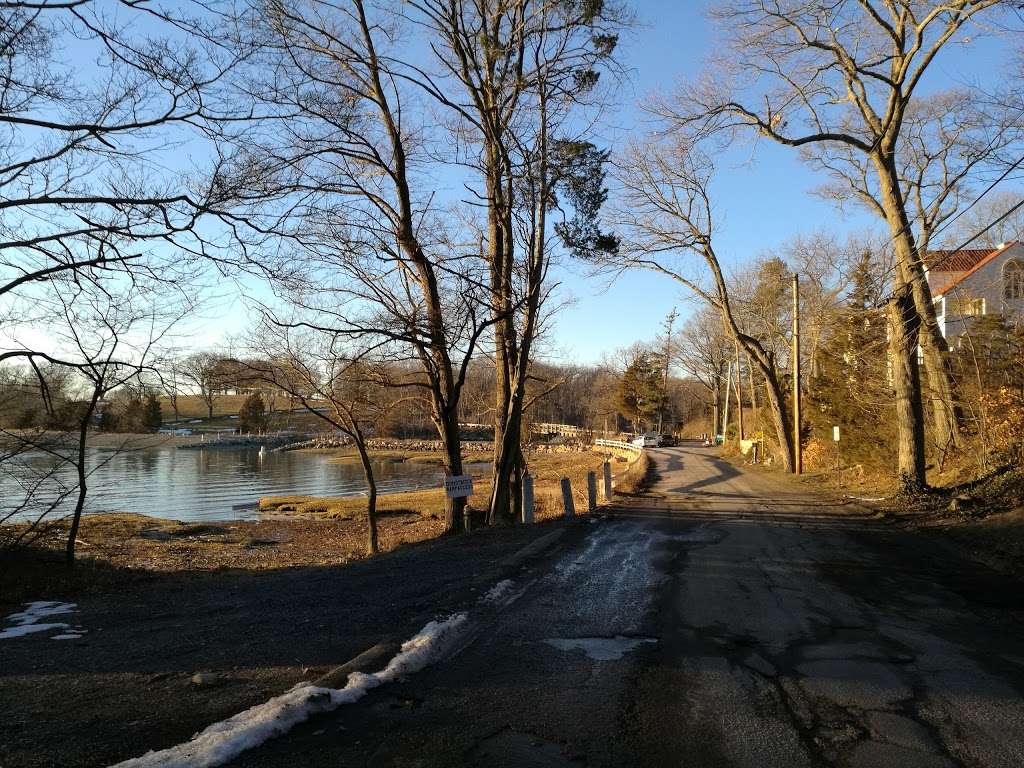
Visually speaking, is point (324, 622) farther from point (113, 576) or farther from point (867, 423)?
point (867, 423)

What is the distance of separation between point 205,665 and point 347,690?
1.39 metres

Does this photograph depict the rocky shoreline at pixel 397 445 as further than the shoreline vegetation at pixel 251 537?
Yes

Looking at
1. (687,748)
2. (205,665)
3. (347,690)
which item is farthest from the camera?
(205,665)

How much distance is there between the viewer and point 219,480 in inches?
2221

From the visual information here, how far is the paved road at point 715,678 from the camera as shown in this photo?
154 inches

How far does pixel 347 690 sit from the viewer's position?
4.58 metres

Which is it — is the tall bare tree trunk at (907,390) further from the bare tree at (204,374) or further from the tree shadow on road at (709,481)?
the bare tree at (204,374)

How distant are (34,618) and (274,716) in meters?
4.81

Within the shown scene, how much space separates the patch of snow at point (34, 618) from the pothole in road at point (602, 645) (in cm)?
463

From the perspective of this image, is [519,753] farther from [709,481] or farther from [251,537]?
[251,537]

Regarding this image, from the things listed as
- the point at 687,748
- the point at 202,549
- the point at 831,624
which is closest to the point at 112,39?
the point at 687,748

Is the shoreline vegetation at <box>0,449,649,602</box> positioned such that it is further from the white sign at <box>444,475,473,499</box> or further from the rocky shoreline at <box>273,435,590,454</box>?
the rocky shoreline at <box>273,435,590,454</box>

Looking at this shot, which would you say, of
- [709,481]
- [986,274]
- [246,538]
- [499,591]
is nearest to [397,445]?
[246,538]

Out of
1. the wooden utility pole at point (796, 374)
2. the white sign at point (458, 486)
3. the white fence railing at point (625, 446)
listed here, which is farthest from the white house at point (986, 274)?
the white sign at point (458, 486)
